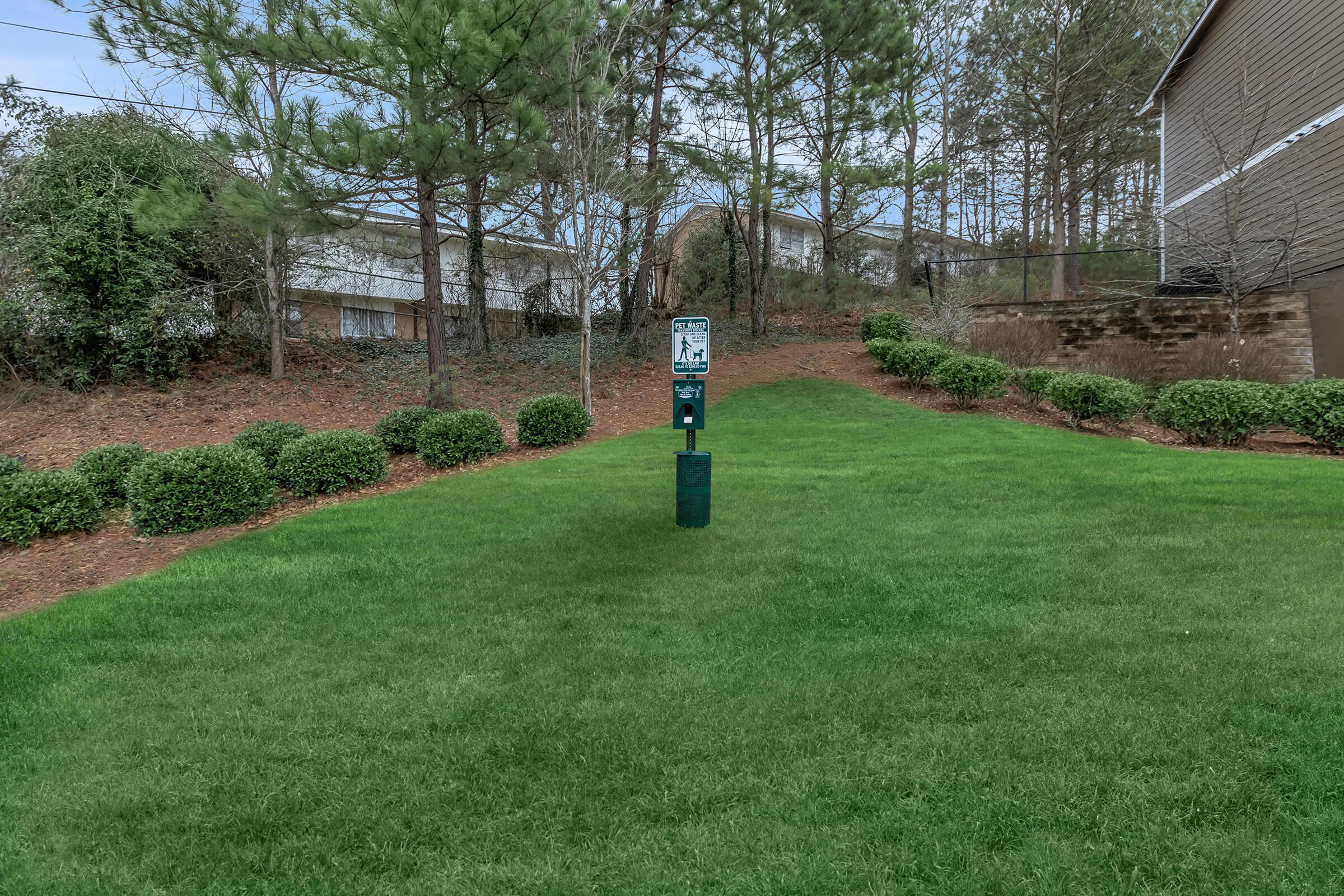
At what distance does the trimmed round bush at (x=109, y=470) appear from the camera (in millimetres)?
7008

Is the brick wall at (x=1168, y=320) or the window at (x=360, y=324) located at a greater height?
the window at (x=360, y=324)

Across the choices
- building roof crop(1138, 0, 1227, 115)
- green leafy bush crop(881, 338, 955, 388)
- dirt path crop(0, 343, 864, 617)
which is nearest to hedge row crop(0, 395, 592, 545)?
dirt path crop(0, 343, 864, 617)

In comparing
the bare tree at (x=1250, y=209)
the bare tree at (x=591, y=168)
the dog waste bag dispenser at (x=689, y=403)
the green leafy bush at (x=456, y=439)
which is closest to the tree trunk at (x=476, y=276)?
the bare tree at (x=591, y=168)

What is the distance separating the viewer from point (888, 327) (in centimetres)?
1576

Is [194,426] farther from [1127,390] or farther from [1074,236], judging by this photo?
[1074,236]

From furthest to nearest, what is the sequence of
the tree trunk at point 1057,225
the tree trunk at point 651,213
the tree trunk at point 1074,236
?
the tree trunk at point 1074,236, the tree trunk at point 1057,225, the tree trunk at point 651,213

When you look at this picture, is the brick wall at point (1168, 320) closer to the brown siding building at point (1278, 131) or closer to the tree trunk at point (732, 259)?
the brown siding building at point (1278, 131)

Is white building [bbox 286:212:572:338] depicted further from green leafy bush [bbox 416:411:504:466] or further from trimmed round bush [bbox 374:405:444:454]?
green leafy bush [bbox 416:411:504:466]

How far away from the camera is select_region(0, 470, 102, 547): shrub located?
611cm

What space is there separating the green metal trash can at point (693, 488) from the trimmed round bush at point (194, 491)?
3879mm

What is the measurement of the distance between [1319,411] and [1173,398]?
4.71ft

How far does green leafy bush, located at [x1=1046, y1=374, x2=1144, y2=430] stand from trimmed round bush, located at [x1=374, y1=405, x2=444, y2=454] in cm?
871

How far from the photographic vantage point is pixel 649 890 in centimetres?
211

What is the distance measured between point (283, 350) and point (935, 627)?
1379 centimetres
